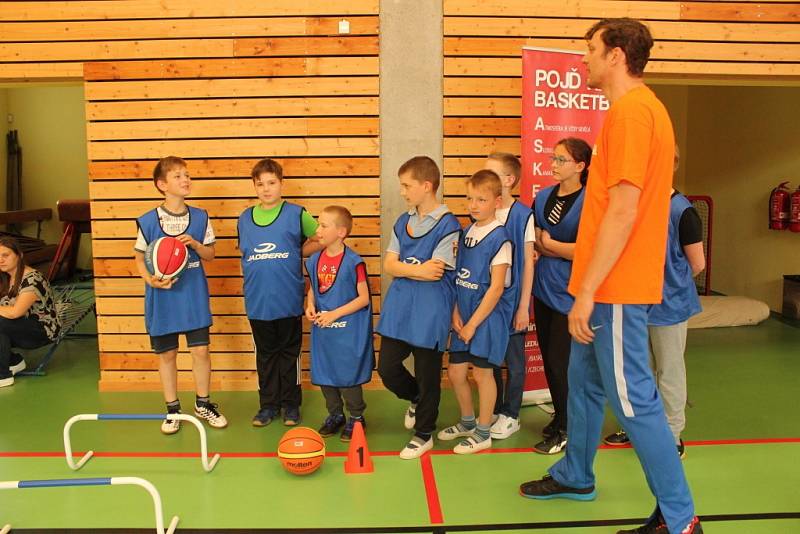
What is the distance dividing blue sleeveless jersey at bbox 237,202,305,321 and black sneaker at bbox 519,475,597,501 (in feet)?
6.07

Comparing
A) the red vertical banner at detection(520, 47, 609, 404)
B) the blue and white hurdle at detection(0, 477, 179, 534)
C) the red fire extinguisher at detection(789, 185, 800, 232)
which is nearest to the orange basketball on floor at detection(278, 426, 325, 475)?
the blue and white hurdle at detection(0, 477, 179, 534)

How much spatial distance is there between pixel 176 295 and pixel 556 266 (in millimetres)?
2318

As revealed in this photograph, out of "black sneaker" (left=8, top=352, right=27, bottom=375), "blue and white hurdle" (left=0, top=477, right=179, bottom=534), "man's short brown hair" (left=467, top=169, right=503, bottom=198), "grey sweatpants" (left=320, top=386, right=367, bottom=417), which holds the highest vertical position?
"man's short brown hair" (left=467, top=169, right=503, bottom=198)

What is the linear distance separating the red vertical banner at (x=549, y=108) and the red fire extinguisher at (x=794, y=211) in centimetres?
406

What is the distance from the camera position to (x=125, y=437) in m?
4.34

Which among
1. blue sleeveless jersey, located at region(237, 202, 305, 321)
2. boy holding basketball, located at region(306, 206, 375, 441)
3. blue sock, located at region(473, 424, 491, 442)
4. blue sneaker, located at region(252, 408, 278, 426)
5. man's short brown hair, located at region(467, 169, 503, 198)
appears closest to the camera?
man's short brown hair, located at region(467, 169, 503, 198)

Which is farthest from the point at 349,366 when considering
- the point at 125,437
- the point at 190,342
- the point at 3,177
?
the point at 3,177

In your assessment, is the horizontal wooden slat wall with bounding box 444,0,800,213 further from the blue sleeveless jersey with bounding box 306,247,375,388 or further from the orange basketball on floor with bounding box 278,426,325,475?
the orange basketball on floor with bounding box 278,426,325,475

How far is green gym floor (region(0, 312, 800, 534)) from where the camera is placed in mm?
3197

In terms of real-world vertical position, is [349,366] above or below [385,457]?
above

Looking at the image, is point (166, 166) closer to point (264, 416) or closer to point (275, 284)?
point (275, 284)

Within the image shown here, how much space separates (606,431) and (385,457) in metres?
1.39

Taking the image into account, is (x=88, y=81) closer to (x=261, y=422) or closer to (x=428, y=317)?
(x=261, y=422)

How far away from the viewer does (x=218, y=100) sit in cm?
525
